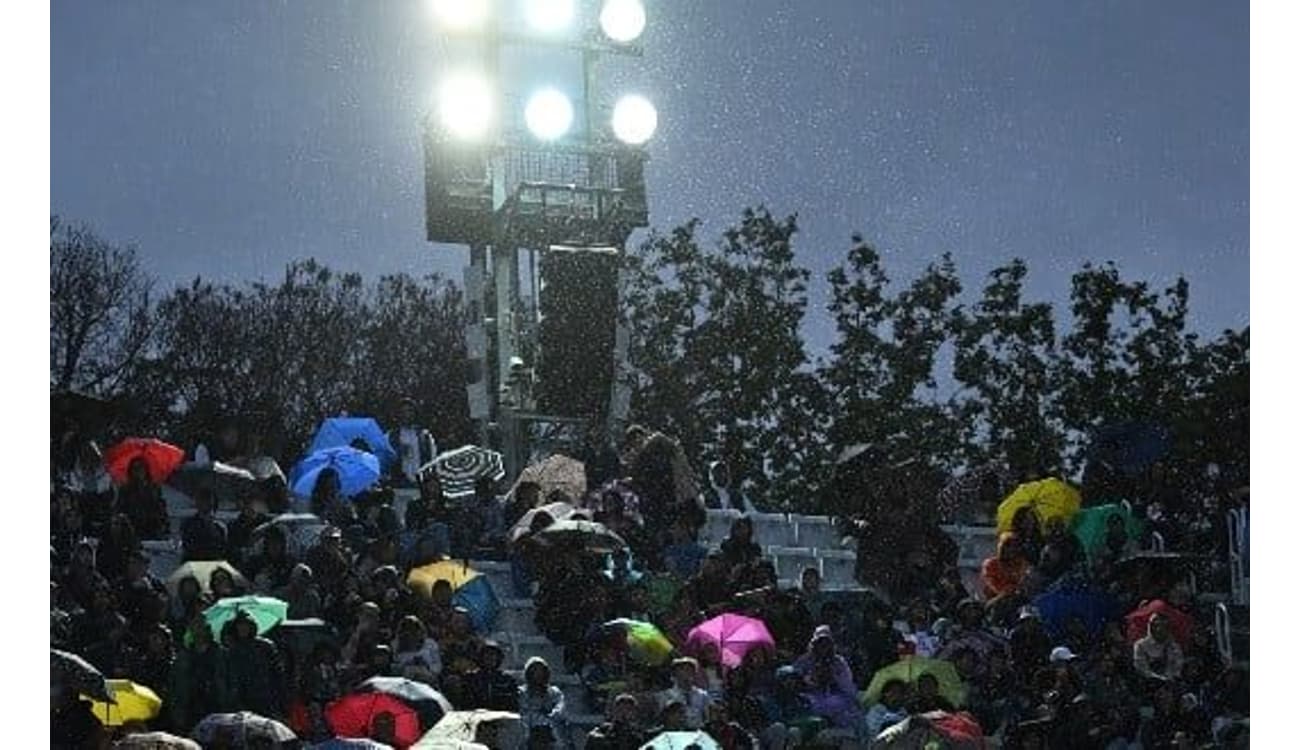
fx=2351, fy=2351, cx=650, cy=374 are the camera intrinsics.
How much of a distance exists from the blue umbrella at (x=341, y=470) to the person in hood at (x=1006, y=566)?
227cm

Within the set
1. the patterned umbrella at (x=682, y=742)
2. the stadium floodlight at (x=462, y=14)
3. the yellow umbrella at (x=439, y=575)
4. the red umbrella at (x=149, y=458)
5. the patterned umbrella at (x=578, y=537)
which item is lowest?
the patterned umbrella at (x=682, y=742)

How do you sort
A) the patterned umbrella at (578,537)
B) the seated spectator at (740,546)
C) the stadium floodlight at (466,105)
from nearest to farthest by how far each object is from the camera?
the patterned umbrella at (578,537) < the seated spectator at (740,546) < the stadium floodlight at (466,105)

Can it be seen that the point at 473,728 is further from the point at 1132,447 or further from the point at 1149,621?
the point at 1132,447

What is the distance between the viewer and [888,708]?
7426 mm

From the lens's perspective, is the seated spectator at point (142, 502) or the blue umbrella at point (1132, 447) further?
the blue umbrella at point (1132, 447)

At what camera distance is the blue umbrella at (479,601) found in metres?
7.40

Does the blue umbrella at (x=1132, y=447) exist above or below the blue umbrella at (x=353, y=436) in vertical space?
below

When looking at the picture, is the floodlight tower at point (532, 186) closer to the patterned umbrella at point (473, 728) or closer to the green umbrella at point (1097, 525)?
the green umbrella at point (1097, 525)

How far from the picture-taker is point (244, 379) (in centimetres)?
1269

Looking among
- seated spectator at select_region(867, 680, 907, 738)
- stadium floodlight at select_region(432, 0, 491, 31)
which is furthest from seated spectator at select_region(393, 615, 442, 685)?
stadium floodlight at select_region(432, 0, 491, 31)

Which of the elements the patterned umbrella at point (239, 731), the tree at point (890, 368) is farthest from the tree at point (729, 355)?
the patterned umbrella at point (239, 731)

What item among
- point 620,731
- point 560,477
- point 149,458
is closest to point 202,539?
point 149,458

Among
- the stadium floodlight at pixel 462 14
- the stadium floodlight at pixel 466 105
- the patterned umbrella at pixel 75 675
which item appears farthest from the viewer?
the stadium floodlight at pixel 462 14

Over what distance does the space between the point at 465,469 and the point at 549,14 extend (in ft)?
9.06
